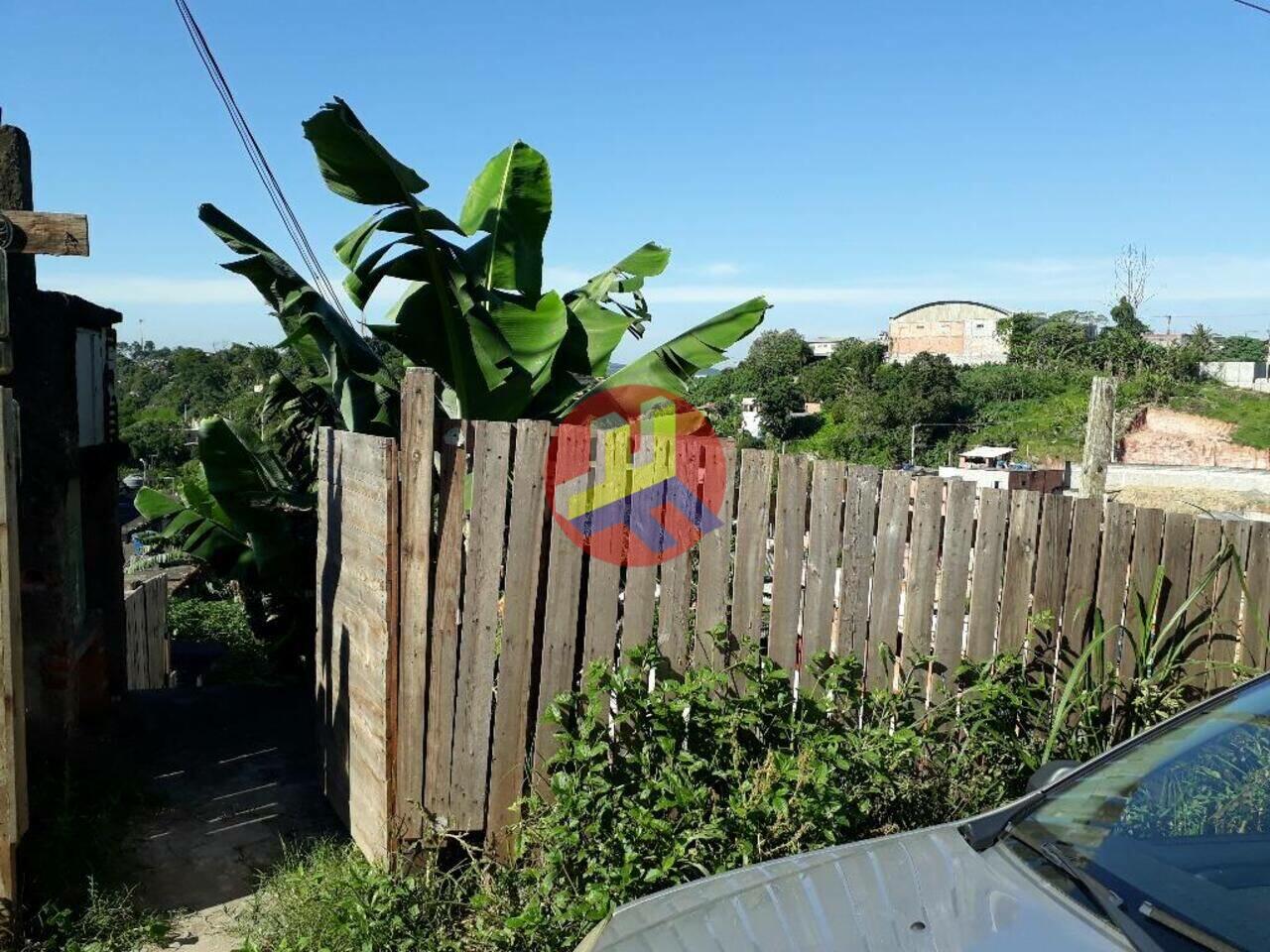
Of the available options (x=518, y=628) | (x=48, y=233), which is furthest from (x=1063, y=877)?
(x=48, y=233)

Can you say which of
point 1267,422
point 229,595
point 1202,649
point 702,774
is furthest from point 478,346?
point 1267,422

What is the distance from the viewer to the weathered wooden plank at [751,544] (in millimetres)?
4125

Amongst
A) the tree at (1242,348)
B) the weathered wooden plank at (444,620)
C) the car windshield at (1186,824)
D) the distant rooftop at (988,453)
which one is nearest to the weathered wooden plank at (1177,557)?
the car windshield at (1186,824)

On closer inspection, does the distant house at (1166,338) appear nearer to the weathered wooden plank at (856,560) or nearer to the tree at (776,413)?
the tree at (776,413)

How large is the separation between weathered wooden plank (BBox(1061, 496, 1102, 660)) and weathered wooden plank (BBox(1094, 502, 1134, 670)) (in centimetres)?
3

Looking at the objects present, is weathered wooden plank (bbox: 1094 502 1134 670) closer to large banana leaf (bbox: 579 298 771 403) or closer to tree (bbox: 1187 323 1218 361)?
large banana leaf (bbox: 579 298 771 403)

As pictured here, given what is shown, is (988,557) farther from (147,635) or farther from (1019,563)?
(147,635)

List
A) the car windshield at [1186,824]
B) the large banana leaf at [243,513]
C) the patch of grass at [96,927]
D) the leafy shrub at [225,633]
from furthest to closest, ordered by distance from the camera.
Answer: the leafy shrub at [225,633]
the large banana leaf at [243,513]
the patch of grass at [96,927]
the car windshield at [1186,824]

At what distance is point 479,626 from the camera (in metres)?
4.17

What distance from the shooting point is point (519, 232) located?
652 centimetres

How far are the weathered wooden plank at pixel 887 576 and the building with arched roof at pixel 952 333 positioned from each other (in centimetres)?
7231

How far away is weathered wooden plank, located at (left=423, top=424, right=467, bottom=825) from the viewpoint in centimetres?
415

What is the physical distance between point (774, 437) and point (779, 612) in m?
53.7

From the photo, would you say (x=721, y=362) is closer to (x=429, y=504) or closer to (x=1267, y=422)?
(x=429, y=504)
